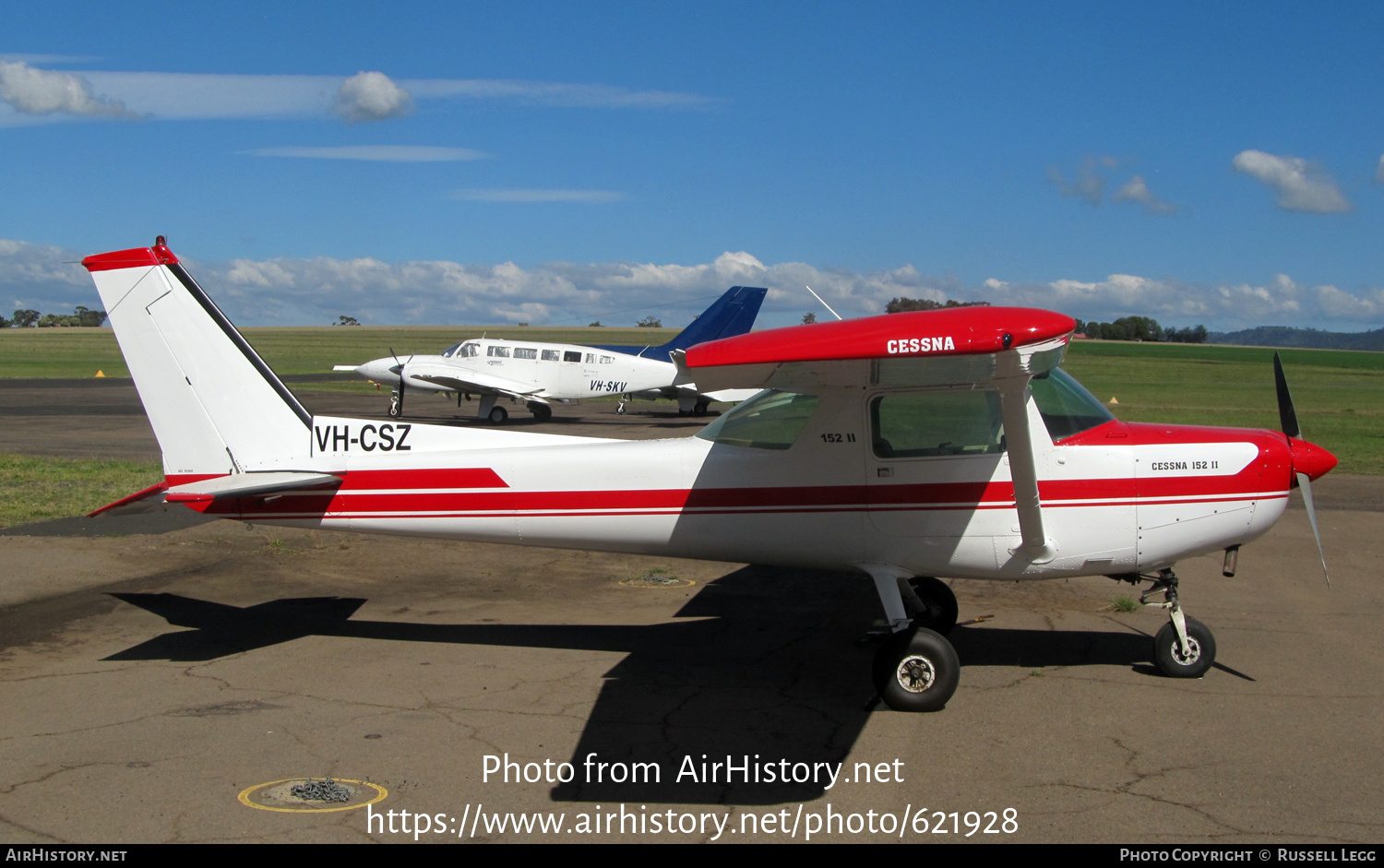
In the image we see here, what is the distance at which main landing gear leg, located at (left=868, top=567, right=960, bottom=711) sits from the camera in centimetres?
602

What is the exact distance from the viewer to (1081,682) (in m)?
6.52

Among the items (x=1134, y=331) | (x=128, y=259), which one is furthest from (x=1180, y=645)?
(x=1134, y=331)

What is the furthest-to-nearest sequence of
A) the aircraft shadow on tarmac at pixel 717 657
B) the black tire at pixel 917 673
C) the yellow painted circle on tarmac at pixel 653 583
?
the yellow painted circle on tarmac at pixel 653 583
the black tire at pixel 917 673
the aircraft shadow on tarmac at pixel 717 657

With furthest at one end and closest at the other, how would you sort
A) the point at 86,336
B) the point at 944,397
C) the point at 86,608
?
the point at 86,336, the point at 86,608, the point at 944,397

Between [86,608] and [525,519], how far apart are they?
404cm

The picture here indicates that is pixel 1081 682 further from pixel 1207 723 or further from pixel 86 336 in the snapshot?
pixel 86 336

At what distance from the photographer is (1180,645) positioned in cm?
659

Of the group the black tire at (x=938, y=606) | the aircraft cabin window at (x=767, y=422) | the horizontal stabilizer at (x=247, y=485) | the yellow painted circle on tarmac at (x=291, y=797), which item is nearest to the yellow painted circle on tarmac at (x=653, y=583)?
the black tire at (x=938, y=606)

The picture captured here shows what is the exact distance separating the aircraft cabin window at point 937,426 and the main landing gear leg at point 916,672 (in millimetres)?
1186

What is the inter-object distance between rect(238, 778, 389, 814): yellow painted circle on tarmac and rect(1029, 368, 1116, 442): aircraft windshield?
15.0 feet

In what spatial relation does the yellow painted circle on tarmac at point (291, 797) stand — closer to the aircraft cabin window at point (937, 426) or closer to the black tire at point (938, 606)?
the aircraft cabin window at point (937, 426)

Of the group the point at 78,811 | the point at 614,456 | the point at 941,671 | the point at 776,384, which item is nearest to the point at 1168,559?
the point at 941,671

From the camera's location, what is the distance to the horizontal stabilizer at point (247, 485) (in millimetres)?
6871

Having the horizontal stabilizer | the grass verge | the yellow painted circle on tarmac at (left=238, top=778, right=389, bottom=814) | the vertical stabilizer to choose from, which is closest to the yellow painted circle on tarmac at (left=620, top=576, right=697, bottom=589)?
the horizontal stabilizer
